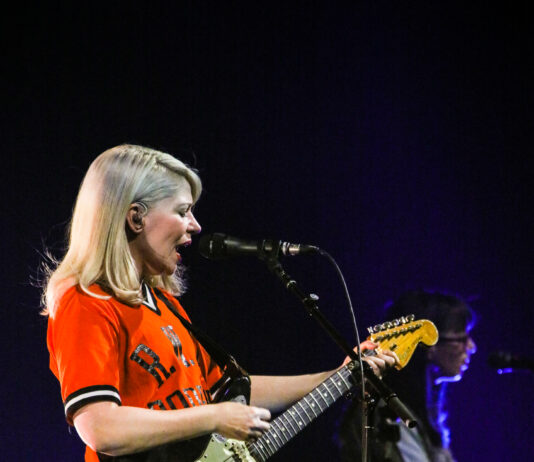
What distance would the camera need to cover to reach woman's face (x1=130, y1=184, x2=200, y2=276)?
2.43m

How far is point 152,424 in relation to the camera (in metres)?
2.08

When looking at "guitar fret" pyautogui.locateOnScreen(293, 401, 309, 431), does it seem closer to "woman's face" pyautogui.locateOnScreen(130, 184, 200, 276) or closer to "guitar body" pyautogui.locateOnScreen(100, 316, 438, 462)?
"guitar body" pyautogui.locateOnScreen(100, 316, 438, 462)

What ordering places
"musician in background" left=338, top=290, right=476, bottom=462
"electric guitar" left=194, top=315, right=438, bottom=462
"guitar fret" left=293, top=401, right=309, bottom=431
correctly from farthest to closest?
1. "musician in background" left=338, top=290, right=476, bottom=462
2. "guitar fret" left=293, top=401, right=309, bottom=431
3. "electric guitar" left=194, top=315, right=438, bottom=462

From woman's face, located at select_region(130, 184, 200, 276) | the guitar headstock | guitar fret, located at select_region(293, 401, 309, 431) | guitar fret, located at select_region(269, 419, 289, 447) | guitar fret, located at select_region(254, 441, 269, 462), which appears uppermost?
woman's face, located at select_region(130, 184, 200, 276)

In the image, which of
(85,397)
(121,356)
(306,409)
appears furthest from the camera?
(306,409)

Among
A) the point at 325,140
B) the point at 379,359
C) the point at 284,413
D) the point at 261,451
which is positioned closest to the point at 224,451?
the point at 261,451

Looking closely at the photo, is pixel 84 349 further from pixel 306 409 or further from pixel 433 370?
pixel 433 370

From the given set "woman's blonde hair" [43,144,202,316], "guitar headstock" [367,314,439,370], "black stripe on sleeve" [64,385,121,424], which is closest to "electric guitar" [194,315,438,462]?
"guitar headstock" [367,314,439,370]

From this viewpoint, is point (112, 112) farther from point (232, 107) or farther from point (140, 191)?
point (140, 191)

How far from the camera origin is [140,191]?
242 cm

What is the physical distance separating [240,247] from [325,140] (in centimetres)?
237

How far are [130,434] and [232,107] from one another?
9.00 ft

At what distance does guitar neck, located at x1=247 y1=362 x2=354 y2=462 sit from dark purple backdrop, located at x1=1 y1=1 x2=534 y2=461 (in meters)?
1.67

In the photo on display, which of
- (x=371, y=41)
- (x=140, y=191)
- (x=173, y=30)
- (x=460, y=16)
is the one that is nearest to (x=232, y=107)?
(x=173, y=30)
